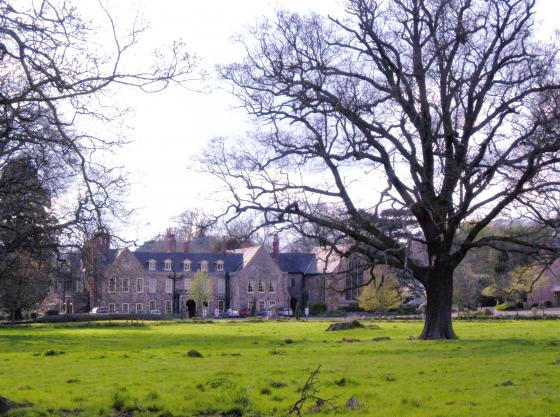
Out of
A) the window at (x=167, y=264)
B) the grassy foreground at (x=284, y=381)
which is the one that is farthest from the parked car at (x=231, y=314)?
the grassy foreground at (x=284, y=381)

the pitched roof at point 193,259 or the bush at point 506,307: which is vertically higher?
the pitched roof at point 193,259

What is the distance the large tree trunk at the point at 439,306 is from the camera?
2995 centimetres

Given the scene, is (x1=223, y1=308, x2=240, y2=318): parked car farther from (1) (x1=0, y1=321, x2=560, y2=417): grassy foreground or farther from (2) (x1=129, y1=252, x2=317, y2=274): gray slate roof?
(1) (x1=0, y1=321, x2=560, y2=417): grassy foreground

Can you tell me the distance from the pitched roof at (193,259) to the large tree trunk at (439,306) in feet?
212

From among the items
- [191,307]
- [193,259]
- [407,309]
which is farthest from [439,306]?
[193,259]

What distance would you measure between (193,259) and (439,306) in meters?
65.8

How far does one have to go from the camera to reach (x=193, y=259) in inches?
3693

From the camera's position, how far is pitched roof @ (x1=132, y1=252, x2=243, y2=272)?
91938 mm

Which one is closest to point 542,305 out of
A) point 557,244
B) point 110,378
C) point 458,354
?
point 557,244

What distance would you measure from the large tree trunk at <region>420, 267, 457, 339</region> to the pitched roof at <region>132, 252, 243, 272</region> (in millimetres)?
64527

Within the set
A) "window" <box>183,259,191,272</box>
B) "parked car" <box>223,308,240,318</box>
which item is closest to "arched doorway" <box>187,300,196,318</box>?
"window" <box>183,259,191,272</box>

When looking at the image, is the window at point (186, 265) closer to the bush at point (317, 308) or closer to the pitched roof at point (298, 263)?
the pitched roof at point (298, 263)

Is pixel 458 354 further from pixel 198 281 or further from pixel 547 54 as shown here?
pixel 198 281

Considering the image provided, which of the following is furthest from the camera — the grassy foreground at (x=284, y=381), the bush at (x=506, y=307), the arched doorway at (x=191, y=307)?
the arched doorway at (x=191, y=307)
